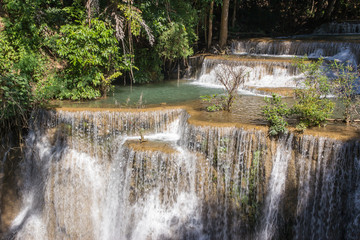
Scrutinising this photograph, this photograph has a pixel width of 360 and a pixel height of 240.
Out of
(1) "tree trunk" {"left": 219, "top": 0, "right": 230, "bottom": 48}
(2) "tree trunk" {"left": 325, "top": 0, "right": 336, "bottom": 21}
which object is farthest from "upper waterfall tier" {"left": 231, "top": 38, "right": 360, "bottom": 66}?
(2) "tree trunk" {"left": 325, "top": 0, "right": 336, "bottom": 21}

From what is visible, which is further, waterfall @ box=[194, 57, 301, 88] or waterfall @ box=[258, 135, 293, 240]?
waterfall @ box=[194, 57, 301, 88]

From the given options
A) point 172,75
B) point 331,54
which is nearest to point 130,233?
point 172,75

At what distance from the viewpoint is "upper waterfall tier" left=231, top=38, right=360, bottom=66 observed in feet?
38.9

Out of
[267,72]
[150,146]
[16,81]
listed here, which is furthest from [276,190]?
[16,81]

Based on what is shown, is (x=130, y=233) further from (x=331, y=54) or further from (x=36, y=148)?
(x=331, y=54)

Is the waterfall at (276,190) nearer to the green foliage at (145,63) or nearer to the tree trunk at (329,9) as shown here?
the green foliage at (145,63)

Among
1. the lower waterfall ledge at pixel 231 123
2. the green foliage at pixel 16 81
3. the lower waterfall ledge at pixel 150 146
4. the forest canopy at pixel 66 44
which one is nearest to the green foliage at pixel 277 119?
the lower waterfall ledge at pixel 231 123

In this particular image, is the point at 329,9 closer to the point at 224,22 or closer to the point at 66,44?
the point at 224,22

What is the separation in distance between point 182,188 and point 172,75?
8.50 m

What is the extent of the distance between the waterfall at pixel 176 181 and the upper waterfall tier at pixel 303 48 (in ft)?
22.3

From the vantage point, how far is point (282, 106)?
7043mm

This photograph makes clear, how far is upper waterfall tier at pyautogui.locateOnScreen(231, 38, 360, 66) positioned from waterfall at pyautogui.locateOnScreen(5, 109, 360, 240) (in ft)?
22.3

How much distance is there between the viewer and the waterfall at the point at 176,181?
242 inches

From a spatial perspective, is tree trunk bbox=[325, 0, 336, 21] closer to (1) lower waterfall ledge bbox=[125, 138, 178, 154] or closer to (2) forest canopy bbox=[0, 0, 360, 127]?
(2) forest canopy bbox=[0, 0, 360, 127]
